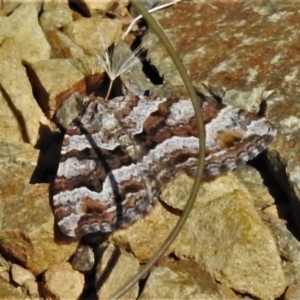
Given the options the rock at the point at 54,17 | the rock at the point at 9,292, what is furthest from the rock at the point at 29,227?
the rock at the point at 54,17

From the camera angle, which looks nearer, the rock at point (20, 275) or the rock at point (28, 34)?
the rock at point (20, 275)

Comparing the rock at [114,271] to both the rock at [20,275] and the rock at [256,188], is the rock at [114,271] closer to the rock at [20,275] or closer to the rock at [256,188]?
the rock at [20,275]

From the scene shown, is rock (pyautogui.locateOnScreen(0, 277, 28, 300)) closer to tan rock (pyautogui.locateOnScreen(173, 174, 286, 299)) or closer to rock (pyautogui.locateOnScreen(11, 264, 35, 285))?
rock (pyautogui.locateOnScreen(11, 264, 35, 285))

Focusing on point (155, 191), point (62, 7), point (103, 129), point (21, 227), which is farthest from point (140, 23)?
point (21, 227)

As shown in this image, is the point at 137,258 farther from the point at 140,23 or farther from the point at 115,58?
the point at 140,23

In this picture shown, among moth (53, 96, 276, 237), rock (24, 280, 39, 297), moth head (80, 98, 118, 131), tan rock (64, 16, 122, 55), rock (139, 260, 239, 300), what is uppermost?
tan rock (64, 16, 122, 55)

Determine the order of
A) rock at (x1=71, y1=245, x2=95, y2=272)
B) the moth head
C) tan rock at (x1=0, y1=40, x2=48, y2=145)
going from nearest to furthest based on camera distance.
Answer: rock at (x1=71, y1=245, x2=95, y2=272), the moth head, tan rock at (x1=0, y1=40, x2=48, y2=145)

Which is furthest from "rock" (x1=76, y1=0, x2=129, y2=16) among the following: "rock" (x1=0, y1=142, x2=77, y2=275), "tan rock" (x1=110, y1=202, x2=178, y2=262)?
"tan rock" (x1=110, y1=202, x2=178, y2=262)
